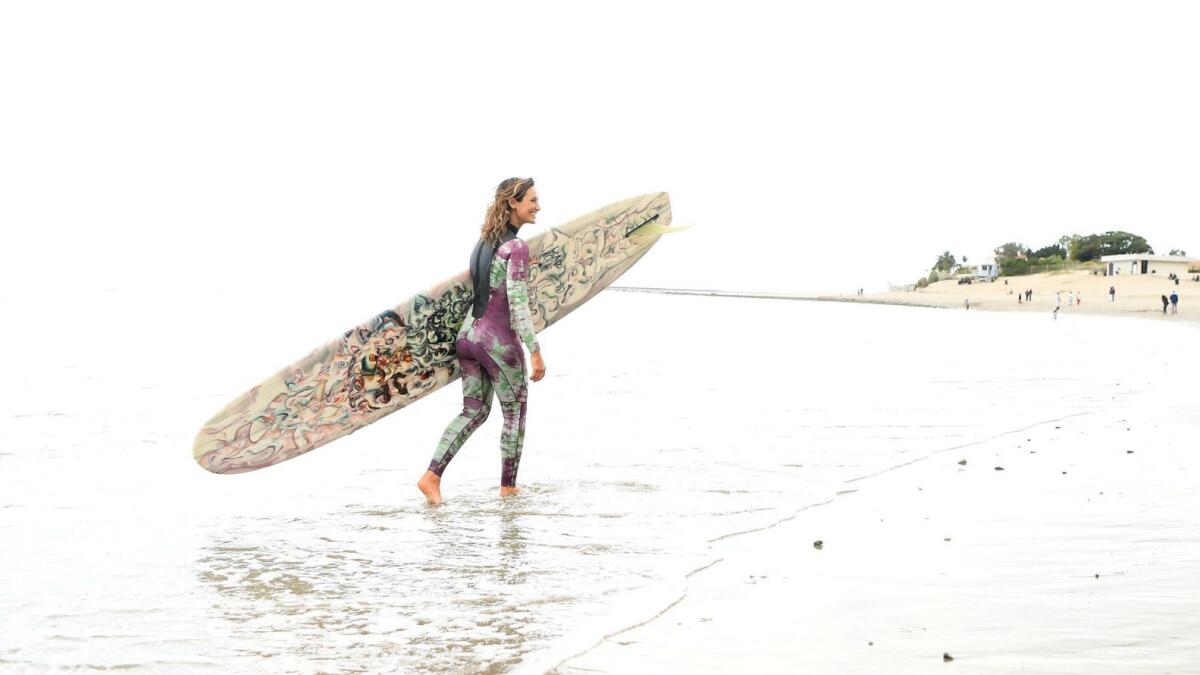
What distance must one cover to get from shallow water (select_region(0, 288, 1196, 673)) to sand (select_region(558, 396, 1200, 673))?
0.27 metres

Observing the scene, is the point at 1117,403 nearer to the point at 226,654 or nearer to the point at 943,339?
the point at 226,654

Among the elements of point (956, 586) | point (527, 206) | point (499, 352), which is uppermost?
point (527, 206)

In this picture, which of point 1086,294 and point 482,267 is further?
point 1086,294

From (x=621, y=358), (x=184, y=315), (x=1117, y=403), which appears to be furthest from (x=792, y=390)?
(x=184, y=315)

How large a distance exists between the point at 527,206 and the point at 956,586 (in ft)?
11.0

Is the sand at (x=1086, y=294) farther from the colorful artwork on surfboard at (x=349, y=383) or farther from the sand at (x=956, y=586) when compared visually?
the colorful artwork on surfboard at (x=349, y=383)

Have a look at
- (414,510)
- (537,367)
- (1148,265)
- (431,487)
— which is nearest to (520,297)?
(537,367)

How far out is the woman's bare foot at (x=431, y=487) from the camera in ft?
19.8

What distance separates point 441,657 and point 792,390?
11237 millimetres

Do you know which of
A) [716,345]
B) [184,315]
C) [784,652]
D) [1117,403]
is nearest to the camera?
[784,652]

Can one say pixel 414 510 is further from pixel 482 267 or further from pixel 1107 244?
pixel 1107 244

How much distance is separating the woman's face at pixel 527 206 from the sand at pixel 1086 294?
45.5 metres

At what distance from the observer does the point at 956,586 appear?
3.80 metres

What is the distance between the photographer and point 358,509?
6.00 m
